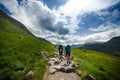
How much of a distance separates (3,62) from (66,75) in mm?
18677

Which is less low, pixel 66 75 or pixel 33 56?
pixel 33 56

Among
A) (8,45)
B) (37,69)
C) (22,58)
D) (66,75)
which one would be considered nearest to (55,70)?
(66,75)

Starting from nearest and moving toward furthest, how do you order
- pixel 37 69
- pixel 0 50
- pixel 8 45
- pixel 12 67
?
1. pixel 37 69
2. pixel 12 67
3. pixel 0 50
4. pixel 8 45

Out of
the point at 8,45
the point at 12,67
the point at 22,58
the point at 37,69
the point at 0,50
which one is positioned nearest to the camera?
the point at 37,69

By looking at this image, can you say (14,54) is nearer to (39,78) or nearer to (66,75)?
(39,78)

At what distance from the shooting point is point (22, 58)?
1410 inches

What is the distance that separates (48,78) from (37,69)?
5987 millimetres

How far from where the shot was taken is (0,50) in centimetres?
3881

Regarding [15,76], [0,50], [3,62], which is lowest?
[15,76]

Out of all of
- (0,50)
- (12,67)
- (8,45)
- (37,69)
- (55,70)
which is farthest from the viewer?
(8,45)

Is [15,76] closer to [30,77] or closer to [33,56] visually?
[30,77]

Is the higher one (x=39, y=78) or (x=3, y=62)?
(x=3, y=62)

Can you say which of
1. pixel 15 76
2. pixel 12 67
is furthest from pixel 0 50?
pixel 15 76

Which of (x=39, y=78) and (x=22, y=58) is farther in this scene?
(x=22, y=58)
